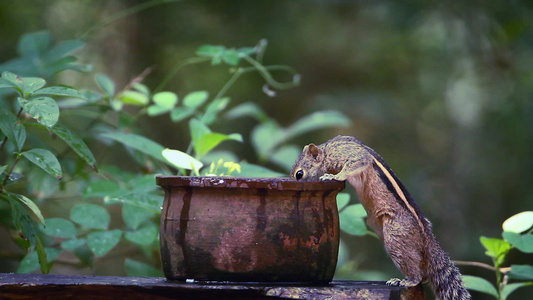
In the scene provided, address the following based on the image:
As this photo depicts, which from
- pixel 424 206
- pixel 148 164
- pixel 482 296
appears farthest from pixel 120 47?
pixel 482 296

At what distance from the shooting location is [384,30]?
551 centimetres

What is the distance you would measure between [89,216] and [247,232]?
97 cm

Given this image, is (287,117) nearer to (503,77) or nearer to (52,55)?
(503,77)

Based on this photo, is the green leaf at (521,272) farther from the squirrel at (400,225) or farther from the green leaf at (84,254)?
the green leaf at (84,254)

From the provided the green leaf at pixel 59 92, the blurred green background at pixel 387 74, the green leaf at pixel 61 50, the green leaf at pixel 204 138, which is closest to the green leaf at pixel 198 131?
the green leaf at pixel 204 138

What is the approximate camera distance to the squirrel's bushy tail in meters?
1.83

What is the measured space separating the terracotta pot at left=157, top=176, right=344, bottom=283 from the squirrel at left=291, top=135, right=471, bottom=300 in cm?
19

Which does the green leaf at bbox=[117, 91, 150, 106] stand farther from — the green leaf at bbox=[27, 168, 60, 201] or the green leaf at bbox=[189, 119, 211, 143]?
the green leaf at bbox=[189, 119, 211, 143]

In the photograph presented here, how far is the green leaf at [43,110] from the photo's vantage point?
5.98 feet

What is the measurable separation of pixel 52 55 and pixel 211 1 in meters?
2.00

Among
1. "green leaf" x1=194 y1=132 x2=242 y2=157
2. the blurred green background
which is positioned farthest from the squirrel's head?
the blurred green background

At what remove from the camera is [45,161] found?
1896 mm

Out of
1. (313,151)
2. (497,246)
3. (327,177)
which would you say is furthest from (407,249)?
(497,246)

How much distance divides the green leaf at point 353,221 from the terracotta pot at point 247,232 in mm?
749
